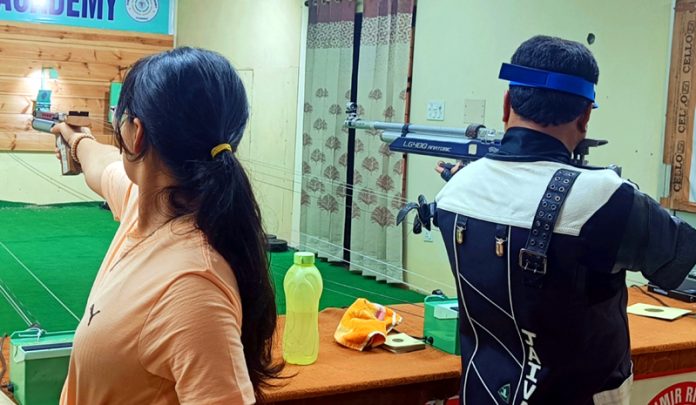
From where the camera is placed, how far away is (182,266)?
91 cm

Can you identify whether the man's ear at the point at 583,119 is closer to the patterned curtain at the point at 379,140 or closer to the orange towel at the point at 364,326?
the orange towel at the point at 364,326

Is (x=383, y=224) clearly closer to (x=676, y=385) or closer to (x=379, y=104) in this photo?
(x=379, y=104)

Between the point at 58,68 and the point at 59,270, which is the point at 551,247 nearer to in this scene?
the point at 59,270

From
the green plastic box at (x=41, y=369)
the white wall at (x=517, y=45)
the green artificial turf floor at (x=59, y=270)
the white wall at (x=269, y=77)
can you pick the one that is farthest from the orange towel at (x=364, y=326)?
the white wall at (x=269, y=77)

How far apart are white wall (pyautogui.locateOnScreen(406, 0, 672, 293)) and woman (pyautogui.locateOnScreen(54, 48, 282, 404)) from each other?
9.10 feet

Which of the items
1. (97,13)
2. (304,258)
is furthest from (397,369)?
(97,13)

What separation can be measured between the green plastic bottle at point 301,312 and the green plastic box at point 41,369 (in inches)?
16.9

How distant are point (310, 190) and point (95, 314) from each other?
15.9 ft

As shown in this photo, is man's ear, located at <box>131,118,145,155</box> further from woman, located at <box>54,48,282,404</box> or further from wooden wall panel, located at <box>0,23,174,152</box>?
wooden wall panel, located at <box>0,23,174,152</box>

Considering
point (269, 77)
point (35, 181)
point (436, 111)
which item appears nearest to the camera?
point (436, 111)

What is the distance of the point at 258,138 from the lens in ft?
21.1

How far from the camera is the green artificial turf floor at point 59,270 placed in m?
3.72

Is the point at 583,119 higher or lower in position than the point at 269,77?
lower

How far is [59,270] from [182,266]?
3909 millimetres
